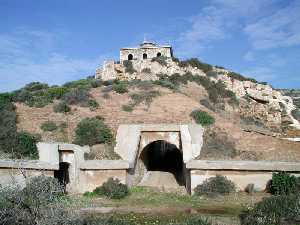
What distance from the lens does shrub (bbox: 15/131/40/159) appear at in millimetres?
18277

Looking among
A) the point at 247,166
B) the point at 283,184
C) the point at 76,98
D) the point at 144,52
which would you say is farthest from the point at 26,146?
the point at 144,52

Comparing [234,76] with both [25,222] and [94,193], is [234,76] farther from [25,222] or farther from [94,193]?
[25,222]

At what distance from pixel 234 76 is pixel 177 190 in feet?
88.6

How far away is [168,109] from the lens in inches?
955

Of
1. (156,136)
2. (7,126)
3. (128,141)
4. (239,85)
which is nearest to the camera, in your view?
(128,141)

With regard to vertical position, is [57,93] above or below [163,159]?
above

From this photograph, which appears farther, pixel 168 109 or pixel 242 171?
pixel 168 109

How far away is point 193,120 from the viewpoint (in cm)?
2267

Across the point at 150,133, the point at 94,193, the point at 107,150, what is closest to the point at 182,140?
the point at 150,133

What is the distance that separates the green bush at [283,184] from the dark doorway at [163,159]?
5.29 meters

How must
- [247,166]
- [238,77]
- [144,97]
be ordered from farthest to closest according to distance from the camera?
[238,77] < [144,97] < [247,166]

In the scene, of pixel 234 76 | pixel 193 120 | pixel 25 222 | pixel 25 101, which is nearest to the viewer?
pixel 25 222

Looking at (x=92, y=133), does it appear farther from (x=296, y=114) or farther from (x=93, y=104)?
(x=296, y=114)

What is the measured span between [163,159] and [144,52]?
2042 cm
